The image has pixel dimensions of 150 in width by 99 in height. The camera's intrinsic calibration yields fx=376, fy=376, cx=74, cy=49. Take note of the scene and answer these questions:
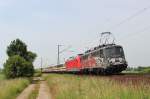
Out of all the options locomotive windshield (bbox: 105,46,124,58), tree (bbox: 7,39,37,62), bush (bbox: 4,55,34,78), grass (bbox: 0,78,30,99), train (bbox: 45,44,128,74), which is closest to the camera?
grass (bbox: 0,78,30,99)

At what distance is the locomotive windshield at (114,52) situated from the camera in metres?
34.8

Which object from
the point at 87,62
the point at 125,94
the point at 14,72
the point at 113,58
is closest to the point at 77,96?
the point at 125,94

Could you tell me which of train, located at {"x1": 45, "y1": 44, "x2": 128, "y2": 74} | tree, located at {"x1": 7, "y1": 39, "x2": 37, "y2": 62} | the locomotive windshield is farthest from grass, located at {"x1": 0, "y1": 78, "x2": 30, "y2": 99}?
tree, located at {"x1": 7, "y1": 39, "x2": 37, "y2": 62}

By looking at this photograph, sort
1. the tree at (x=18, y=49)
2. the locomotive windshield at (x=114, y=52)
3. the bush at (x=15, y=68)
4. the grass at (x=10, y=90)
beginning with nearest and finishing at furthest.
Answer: the grass at (x=10, y=90) < the locomotive windshield at (x=114, y=52) < the bush at (x=15, y=68) < the tree at (x=18, y=49)

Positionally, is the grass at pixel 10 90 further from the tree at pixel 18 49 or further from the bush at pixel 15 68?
the tree at pixel 18 49

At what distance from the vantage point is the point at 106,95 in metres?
12.8

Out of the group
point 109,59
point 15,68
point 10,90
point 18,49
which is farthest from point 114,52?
point 18,49

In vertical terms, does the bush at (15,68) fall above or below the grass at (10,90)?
above

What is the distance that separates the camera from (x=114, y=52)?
3522 cm

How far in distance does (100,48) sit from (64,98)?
18001 mm

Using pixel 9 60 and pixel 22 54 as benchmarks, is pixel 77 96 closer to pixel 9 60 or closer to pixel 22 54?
pixel 9 60

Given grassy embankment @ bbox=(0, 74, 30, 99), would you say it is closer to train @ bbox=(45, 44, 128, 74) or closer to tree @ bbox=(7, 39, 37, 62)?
train @ bbox=(45, 44, 128, 74)

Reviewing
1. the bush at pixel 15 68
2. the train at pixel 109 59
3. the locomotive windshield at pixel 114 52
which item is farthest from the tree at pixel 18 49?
the locomotive windshield at pixel 114 52

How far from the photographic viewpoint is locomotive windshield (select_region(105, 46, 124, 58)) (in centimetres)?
3484
